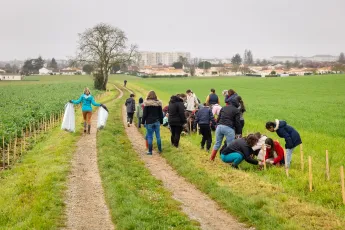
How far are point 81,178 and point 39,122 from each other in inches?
637

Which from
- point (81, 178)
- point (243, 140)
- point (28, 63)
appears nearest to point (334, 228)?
point (243, 140)

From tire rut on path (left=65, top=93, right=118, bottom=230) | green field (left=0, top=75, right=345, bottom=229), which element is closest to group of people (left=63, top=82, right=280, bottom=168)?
green field (left=0, top=75, right=345, bottom=229)

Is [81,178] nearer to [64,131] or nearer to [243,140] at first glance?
[243,140]

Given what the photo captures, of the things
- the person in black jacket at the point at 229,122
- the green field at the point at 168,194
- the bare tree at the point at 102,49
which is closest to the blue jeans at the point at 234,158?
the green field at the point at 168,194

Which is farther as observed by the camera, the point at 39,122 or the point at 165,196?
the point at 39,122

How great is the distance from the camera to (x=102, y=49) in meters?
69.2

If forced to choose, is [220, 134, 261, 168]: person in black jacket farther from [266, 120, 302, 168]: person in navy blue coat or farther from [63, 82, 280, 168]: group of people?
[266, 120, 302, 168]: person in navy blue coat

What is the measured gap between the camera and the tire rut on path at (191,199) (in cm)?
855

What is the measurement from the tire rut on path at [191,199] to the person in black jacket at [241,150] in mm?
1720

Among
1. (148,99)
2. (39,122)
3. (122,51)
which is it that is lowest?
(39,122)

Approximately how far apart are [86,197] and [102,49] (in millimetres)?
60957

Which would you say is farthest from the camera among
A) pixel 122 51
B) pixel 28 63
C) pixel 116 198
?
pixel 28 63

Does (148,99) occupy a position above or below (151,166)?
above

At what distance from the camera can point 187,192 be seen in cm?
1079
